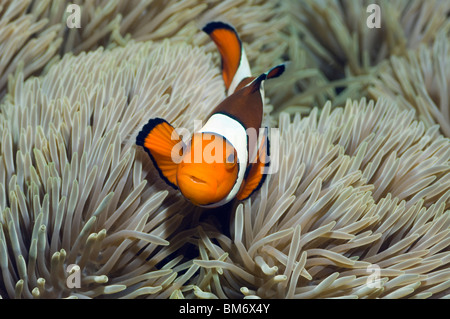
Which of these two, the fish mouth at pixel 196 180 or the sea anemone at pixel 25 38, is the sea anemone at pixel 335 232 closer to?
the fish mouth at pixel 196 180

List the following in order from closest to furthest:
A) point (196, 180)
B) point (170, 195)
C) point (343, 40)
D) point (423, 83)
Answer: point (196, 180)
point (170, 195)
point (423, 83)
point (343, 40)

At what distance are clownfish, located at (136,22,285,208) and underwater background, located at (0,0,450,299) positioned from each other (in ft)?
0.15

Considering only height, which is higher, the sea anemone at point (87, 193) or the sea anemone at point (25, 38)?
the sea anemone at point (25, 38)

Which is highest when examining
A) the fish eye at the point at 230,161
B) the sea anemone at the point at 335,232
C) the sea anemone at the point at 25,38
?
the sea anemone at the point at 25,38

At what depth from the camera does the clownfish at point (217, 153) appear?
76 centimetres

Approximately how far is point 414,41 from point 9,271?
151cm

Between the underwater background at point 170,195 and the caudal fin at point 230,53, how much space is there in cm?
4

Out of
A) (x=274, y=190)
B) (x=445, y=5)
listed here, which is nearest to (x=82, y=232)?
(x=274, y=190)

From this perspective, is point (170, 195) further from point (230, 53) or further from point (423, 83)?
point (423, 83)

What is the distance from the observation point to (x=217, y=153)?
77 cm

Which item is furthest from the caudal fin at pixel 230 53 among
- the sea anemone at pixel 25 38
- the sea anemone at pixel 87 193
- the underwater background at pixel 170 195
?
the sea anemone at pixel 25 38

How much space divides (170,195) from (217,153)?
19cm

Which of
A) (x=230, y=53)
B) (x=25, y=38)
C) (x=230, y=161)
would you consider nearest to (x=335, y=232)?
(x=230, y=161)

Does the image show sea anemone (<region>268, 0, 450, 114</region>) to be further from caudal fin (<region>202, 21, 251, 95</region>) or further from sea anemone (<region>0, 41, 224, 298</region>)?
Answer: sea anemone (<region>0, 41, 224, 298</region>)
